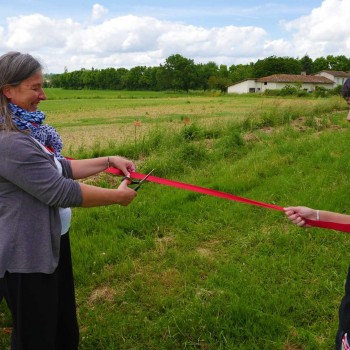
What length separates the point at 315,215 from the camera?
2.28 m

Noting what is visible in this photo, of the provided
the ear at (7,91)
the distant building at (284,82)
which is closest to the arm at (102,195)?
the ear at (7,91)

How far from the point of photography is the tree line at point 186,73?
9169 centimetres

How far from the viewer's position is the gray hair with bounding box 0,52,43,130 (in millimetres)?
1809

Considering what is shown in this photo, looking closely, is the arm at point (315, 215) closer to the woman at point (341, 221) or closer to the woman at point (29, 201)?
the woman at point (341, 221)

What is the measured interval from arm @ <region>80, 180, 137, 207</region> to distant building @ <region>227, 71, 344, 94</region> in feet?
233

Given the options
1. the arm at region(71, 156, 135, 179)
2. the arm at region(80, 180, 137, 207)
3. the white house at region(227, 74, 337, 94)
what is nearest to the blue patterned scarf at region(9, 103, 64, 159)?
the arm at region(71, 156, 135, 179)

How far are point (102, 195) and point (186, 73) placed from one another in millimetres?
92739

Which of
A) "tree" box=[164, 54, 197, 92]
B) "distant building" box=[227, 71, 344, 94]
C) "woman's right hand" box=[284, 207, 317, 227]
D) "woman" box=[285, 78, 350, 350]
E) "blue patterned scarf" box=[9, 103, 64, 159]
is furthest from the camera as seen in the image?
"tree" box=[164, 54, 197, 92]

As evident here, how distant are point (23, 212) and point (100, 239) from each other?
9.14 feet

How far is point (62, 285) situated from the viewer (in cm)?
251

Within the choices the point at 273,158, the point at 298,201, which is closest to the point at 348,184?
the point at 298,201

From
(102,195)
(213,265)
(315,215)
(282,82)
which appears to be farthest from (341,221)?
(282,82)

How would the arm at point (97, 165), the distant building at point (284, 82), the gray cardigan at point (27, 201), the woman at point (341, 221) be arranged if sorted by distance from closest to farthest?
1. the gray cardigan at point (27, 201)
2. the woman at point (341, 221)
3. the arm at point (97, 165)
4. the distant building at point (284, 82)

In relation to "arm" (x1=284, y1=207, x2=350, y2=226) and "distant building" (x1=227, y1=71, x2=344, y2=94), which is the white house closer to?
"distant building" (x1=227, y1=71, x2=344, y2=94)
